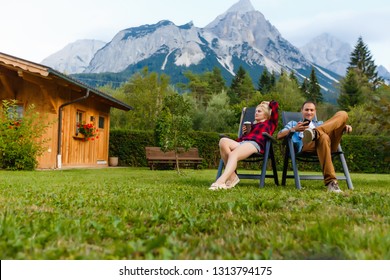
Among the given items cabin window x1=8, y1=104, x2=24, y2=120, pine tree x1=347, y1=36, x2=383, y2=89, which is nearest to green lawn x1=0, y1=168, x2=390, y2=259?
cabin window x1=8, y1=104, x2=24, y2=120

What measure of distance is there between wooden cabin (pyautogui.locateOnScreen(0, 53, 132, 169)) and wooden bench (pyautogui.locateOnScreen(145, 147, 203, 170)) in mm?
2528

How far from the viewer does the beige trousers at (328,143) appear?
4684 millimetres

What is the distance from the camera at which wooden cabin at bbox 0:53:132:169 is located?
1123 cm

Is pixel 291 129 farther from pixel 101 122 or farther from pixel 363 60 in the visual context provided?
pixel 363 60

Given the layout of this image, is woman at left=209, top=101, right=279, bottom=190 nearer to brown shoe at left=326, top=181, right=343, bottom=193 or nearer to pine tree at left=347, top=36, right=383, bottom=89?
brown shoe at left=326, top=181, right=343, bottom=193

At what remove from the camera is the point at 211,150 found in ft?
55.8

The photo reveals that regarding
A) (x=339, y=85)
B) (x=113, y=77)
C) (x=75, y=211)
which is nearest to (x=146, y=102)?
(x=339, y=85)

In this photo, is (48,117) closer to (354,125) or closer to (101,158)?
(101,158)

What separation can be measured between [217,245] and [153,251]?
0.93ft

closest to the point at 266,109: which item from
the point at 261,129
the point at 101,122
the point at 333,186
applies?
the point at 261,129

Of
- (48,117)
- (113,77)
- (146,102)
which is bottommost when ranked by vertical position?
(48,117)

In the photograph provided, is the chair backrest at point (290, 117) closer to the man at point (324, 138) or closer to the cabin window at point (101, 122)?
the man at point (324, 138)

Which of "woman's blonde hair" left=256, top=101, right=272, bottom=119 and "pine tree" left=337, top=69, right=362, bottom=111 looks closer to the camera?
"woman's blonde hair" left=256, top=101, right=272, bottom=119
